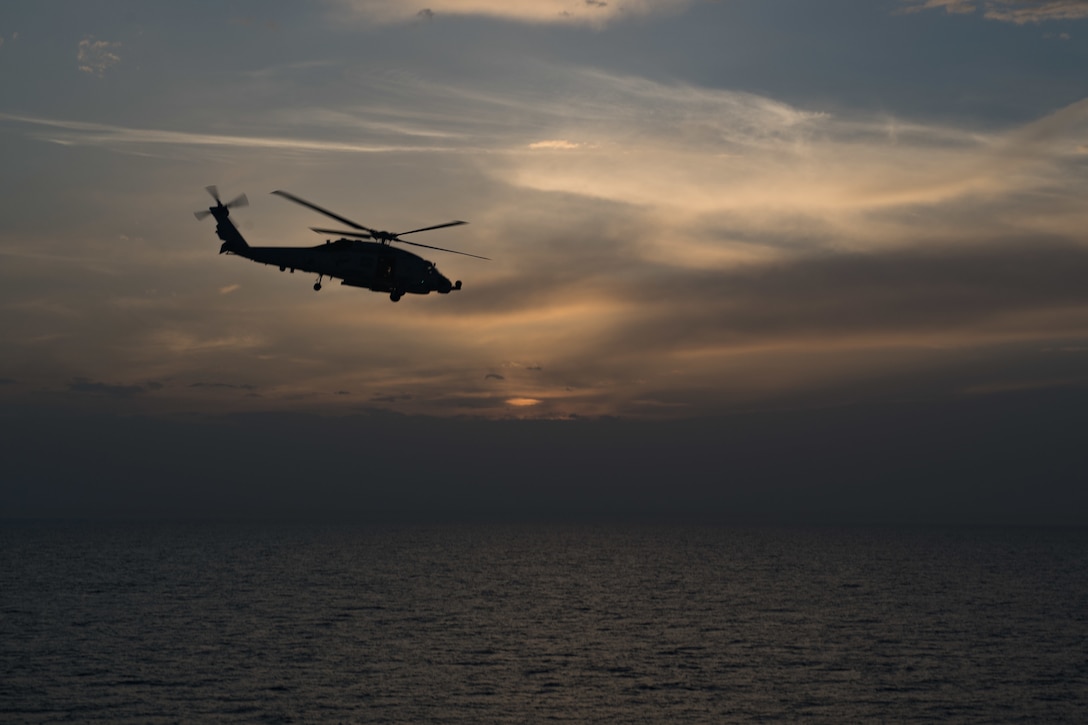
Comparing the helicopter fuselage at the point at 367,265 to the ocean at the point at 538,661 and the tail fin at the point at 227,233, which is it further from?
the ocean at the point at 538,661

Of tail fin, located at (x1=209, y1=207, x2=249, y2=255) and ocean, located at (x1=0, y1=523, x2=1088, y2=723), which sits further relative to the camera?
ocean, located at (x1=0, y1=523, x2=1088, y2=723)

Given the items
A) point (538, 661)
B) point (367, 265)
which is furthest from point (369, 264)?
point (538, 661)

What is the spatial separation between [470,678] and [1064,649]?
266 feet

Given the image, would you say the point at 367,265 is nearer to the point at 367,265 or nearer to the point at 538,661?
the point at 367,265

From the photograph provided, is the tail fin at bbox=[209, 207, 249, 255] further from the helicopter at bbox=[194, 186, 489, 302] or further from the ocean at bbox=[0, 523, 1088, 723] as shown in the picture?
the ocean at bbox=[0, 523, 1088, 723]

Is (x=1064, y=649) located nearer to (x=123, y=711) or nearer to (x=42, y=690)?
(x=123, y=711)

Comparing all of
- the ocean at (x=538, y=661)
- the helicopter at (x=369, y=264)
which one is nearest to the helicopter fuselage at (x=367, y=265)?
the helicopter at (x=369, y=264)

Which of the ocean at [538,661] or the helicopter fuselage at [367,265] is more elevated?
the helicopter fuselage at [367,265]

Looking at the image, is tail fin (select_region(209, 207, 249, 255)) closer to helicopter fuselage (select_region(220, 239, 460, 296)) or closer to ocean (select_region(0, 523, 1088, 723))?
helicopter fuselage (select_region(220, 239, 460, 296))

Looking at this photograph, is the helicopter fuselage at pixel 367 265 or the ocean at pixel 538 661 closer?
the helicopter fuselage at pixel 367 265

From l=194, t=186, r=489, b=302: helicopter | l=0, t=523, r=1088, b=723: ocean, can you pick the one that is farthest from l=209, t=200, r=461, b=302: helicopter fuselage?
l=0, t=523, r=1088, b=723: ocean

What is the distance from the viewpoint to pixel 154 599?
188m

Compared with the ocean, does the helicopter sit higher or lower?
higher

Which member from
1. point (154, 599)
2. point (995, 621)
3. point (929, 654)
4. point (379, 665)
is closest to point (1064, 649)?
point (929, 654)
